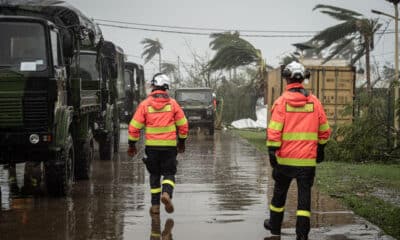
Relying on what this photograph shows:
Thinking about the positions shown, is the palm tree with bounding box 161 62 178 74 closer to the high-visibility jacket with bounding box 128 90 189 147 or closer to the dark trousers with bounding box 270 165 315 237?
the high-visibility jacket with bounding box 128 90 189 147

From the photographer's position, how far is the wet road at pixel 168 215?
8508mm

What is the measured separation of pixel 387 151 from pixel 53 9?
30.0ft

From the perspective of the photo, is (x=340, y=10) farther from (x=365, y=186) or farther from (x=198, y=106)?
(x=365, y=186)

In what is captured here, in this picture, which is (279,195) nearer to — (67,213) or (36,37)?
(67,213)

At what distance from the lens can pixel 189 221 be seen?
9289 millimetres

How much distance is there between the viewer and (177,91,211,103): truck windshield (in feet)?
104

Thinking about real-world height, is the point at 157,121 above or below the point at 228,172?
above

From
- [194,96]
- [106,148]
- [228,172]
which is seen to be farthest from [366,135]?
[194,96]

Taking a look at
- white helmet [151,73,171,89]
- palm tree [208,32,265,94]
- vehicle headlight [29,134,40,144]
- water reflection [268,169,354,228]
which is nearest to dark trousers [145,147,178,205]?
white helmet [151,73,171,89]

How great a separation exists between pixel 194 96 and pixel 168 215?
883 inches

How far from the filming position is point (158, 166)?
32.8 feet

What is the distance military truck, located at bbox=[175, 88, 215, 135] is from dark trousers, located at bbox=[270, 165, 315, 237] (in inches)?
896

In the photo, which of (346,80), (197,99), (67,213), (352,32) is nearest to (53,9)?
(67,213)

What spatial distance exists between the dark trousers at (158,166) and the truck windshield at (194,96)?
71.6ft
